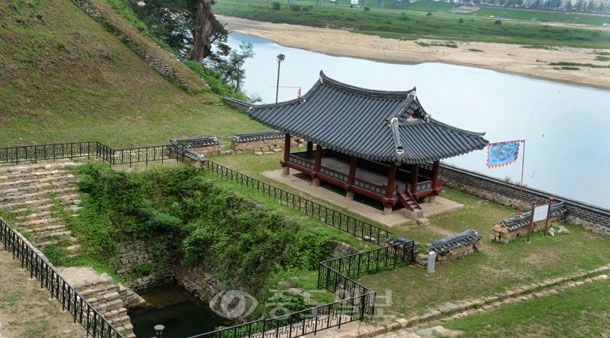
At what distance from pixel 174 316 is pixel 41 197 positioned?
263 inches

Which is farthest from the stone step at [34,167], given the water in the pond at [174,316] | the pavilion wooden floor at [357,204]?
the pavilion wooden floor at [357,204]

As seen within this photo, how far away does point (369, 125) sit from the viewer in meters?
23.8

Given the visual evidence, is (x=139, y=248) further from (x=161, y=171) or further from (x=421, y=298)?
(x=421, y=298)

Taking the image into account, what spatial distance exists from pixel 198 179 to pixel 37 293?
10.2 m

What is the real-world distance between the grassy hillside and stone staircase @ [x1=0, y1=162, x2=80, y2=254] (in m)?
4.07

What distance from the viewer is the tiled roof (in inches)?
888

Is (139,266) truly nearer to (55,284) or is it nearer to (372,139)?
(55,284)

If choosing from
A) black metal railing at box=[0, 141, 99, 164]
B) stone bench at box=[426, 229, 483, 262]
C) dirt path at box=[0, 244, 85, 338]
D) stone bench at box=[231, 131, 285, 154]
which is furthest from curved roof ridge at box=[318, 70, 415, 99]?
dirt path at box=[0, 244, 85, 338]

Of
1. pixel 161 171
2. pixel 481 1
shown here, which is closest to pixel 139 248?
pixel 161 171

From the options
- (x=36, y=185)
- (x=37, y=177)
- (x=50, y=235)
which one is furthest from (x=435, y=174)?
(x=37, y=177)

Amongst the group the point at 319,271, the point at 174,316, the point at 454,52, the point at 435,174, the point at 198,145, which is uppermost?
the point at 454,52

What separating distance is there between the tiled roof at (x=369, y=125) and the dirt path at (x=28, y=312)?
1135 centimetres

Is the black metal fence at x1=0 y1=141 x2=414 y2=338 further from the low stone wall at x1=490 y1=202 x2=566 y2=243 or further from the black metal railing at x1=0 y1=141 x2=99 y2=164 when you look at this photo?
the low stone wall at x1=490 y1=202 x2=566 y2=243

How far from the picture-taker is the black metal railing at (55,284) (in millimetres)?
14922
